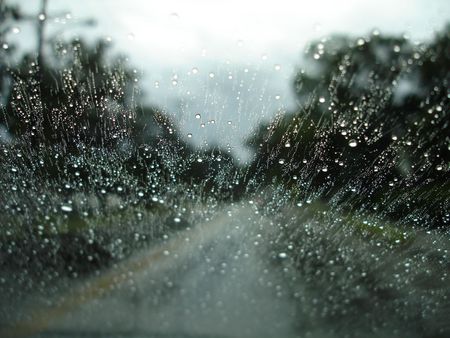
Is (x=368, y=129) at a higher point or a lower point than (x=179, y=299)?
higher

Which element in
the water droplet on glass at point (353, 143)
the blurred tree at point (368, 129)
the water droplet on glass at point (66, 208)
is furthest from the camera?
the water droplet on glass at point (66, 208)

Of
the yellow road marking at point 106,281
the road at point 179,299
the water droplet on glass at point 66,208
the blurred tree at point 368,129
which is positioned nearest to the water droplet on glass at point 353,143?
the blurred tree at point 368,129

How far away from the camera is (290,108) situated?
181 inches

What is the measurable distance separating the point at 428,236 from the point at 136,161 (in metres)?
4.40

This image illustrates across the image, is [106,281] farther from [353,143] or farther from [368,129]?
[368,129]

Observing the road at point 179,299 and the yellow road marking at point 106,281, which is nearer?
the yellow road marking at point 106,281

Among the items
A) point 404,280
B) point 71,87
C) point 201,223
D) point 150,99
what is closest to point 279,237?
point 201,223

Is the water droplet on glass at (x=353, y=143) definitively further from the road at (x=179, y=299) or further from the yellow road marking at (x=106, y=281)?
the yellow road marking at (x=106, y=281)

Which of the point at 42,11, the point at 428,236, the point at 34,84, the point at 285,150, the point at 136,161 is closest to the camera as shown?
the point at 42,11

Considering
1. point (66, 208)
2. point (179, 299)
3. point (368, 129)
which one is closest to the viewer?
point (179, 299)

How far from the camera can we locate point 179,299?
4699mm

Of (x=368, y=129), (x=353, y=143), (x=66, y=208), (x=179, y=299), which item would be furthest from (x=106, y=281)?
Answer: (x=368, y=129)

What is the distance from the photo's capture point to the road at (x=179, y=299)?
4.39 m

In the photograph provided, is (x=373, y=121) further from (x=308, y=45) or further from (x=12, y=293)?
(x=12, y=293)
